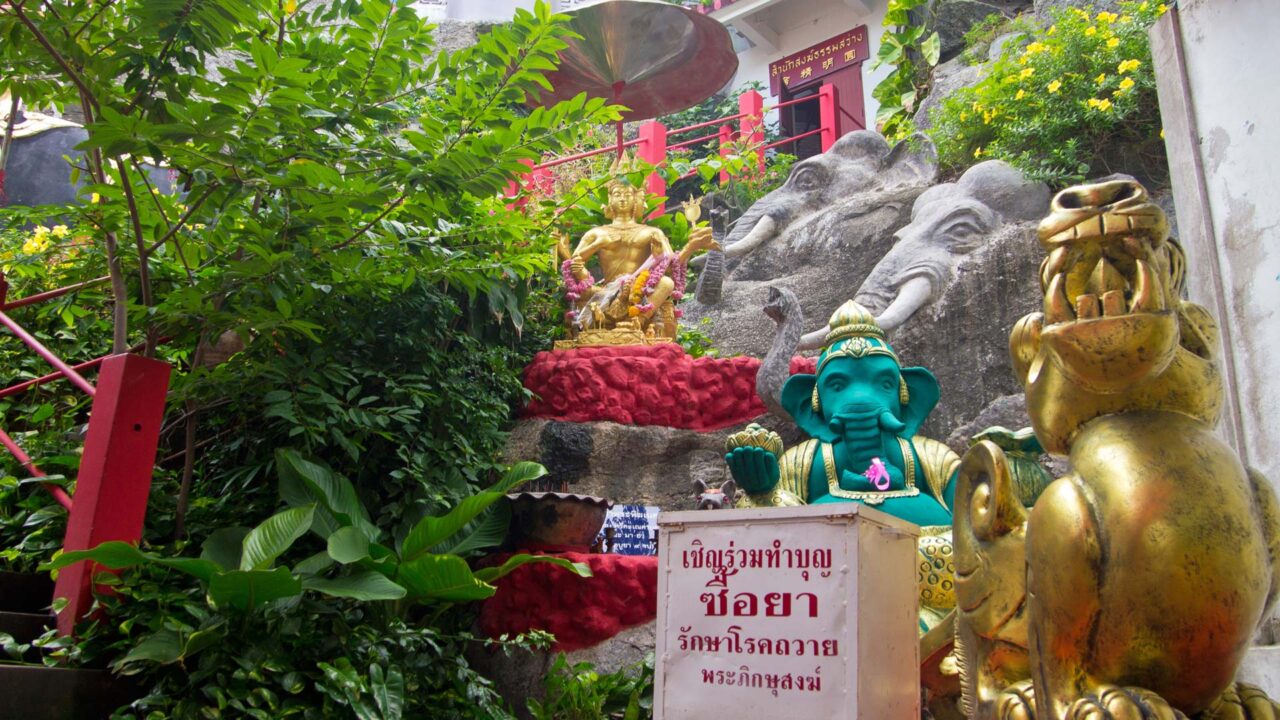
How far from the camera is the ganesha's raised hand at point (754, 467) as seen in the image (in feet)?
13.1

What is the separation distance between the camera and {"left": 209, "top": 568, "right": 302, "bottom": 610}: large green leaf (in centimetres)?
349

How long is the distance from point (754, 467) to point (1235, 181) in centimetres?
205

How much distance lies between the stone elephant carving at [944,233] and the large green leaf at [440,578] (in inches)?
135

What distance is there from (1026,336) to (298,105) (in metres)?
3.09

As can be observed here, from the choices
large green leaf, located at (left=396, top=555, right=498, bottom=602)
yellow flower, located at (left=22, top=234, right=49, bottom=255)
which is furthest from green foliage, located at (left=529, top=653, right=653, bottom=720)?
yellow flower, located at (left=22, top=234, right=49, bottom=255)

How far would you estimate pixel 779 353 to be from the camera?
5902 mm

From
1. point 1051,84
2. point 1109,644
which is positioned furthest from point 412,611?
point 1051,84

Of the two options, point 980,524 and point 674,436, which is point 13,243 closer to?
point 674,436

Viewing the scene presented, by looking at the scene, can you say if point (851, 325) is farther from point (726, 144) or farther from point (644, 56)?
point (726, 144)

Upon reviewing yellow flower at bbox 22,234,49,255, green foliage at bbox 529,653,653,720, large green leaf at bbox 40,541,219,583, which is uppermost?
yellow flower at bbox 22,234,49,255

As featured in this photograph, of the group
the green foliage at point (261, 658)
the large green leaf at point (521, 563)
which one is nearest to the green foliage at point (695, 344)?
the large green leaf at point (521, 563)

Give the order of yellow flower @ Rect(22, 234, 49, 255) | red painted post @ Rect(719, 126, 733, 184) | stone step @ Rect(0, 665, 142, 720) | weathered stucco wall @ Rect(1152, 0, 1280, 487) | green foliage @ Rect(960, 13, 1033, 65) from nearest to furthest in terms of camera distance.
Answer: weathered stucco wall @ Rect(1152, 0, 1280, 487) → stone step @ Rect(0, 665, 142, 720) → yellow flower @ Rect(22, 234, 49, 255) → green foliage @ Rect(960, 13, 1033, 65) → red painted post @ Rect(719, 126, 733, 184)

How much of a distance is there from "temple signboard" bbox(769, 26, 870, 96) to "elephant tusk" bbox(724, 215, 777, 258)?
6843 mm

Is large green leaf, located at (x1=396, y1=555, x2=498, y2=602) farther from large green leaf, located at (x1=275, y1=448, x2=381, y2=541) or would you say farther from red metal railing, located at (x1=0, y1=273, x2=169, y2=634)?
red metal railing, located at (x1=0, y1=273, x2=169, y2=634)
